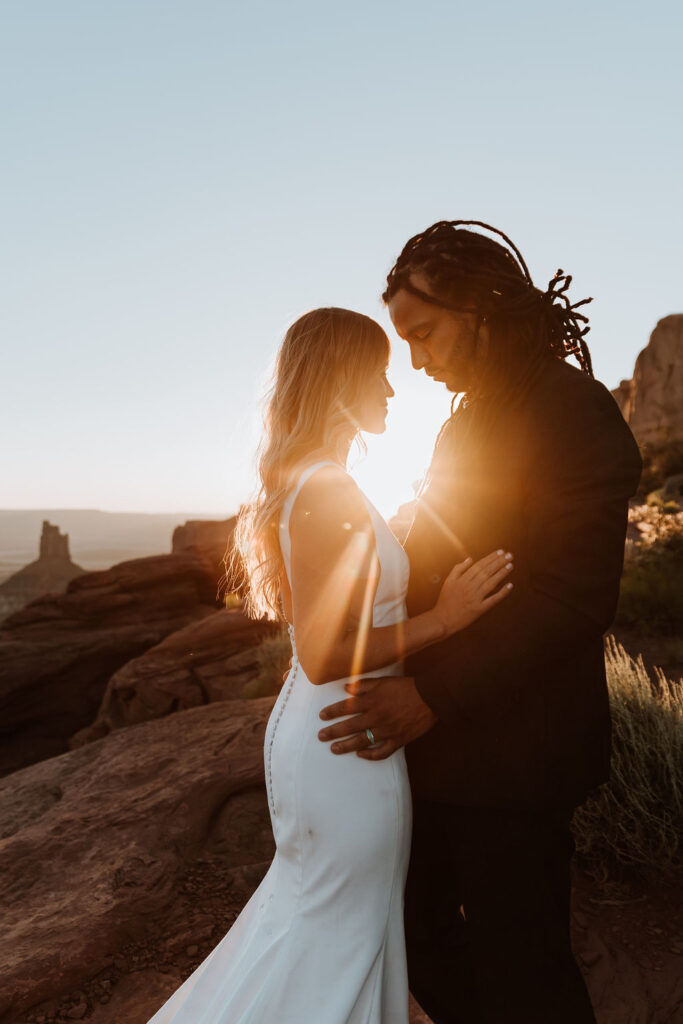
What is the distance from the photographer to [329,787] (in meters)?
1.91

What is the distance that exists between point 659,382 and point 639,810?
51.3 metres

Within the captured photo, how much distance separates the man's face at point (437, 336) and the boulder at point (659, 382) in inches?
1916

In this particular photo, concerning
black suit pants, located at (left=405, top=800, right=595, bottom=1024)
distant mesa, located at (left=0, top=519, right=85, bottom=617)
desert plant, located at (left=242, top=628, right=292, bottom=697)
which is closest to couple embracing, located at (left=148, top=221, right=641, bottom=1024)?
black suit pants, located at (left=405, top=800, right=595, bottom=1024)

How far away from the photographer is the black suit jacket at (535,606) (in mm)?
1676

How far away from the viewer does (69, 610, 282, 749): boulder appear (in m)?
9.80

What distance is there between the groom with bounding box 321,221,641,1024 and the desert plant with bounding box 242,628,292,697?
6084 millimetres

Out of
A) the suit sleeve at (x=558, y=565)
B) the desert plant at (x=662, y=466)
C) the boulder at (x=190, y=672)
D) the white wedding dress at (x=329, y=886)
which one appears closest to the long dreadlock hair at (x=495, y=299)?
the suit sleeve at (x=558, y=565)

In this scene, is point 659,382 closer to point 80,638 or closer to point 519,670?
point 80,638

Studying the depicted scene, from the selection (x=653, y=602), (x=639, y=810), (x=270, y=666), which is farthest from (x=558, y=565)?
(x=653, y=602)

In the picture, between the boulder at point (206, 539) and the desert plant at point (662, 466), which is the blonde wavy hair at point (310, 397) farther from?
the desert plant at point (662, 466)

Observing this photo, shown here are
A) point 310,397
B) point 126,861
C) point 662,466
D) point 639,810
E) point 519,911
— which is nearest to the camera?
point 519,911

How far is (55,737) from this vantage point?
14477mm

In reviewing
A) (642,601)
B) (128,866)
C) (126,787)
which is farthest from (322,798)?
(642,601)

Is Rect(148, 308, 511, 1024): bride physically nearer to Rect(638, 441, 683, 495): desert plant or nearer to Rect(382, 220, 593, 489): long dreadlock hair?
Rect(382, 220, 593, 489): long dreadlock hair
